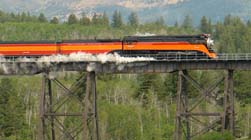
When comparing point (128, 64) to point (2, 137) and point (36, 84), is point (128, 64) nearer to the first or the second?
point (2, 137)

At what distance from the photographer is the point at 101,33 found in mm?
160000

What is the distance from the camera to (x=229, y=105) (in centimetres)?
4597

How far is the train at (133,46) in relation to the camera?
46.5 metres

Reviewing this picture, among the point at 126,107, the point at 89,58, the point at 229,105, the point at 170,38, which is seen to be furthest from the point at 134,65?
the point at 126,107

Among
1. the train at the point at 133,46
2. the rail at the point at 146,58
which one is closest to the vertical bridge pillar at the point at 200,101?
the rail at the point at 146,58

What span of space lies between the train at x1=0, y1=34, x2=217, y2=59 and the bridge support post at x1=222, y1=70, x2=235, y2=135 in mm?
2213

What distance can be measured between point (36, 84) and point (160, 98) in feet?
90.9

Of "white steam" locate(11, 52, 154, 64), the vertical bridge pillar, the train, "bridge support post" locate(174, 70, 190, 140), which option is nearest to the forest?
the train

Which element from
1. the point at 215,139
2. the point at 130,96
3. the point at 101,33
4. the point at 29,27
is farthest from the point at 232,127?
the point at 29,27

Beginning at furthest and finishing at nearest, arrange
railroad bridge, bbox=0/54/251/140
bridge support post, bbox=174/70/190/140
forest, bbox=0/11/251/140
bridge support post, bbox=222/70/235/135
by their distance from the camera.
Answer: forest, bbox=0/11/251/140 < bridge support post, bbox=222/70/235/135 < railroad bridge, bbox=0/54/251/140 < bridge support post, bbox=174/70/190/140

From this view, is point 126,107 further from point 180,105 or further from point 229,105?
point 180,105

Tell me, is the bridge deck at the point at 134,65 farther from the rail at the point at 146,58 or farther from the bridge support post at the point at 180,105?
the bridge support post at the point at 180,105

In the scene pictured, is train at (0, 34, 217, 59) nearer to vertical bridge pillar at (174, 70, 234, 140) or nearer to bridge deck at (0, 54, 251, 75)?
bridge deck at (0, 54, 251, 75)

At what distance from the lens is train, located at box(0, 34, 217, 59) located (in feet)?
152
